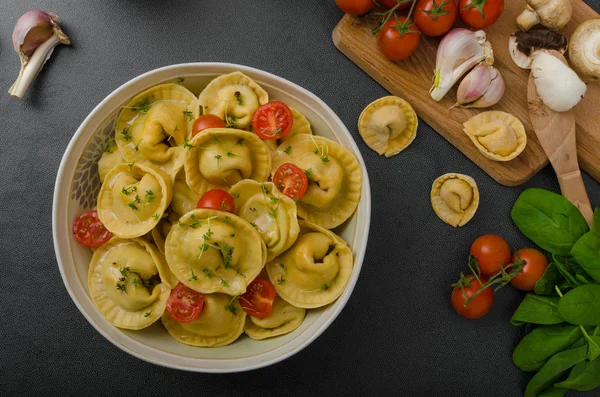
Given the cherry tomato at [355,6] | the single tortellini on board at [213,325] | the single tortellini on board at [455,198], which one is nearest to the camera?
the single tortellini on board at [213,325]

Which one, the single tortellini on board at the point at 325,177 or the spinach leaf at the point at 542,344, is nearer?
the single tortellini on board at the point at 325,177

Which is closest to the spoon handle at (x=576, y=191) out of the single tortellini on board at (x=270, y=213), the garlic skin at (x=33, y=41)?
the single tortellini on board at (x=270, y=213)

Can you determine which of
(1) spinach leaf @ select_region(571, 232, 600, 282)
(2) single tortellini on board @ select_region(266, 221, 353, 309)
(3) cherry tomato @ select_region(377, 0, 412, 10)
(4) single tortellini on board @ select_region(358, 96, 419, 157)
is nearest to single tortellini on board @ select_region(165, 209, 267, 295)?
(2) single tortellini on board @ select_region(266, 221, 353, 309)

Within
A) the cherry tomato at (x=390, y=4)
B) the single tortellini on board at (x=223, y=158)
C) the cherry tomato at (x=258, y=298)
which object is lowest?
the cherry tomato at (x=258, y=298)

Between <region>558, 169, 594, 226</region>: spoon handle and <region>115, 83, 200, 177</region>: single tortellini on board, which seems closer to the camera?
<region>115, 83, 200, 177</region>: single tortellini on board

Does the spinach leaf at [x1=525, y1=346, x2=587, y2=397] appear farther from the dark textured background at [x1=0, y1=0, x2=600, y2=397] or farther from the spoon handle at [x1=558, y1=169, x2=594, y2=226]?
the spoon handle at [x1=558, y1=169, x2=594, y2=226]

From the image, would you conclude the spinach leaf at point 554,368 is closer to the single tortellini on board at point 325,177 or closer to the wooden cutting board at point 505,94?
the wooden cutting board at point 505,94

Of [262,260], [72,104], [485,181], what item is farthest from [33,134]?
[485,181]
